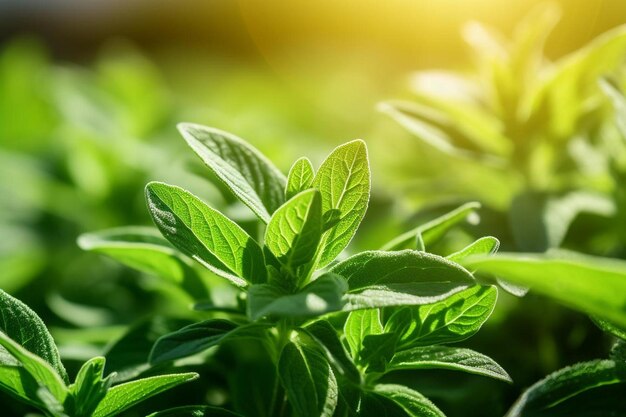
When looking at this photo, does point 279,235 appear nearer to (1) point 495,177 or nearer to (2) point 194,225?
(2) point 194,225

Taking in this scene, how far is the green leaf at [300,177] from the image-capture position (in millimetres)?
740

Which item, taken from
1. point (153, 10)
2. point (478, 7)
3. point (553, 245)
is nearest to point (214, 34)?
point (153, 10)

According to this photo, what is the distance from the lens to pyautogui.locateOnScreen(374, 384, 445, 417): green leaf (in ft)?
2.39

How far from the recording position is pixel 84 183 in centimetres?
177

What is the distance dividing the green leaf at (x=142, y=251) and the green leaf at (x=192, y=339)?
223mm

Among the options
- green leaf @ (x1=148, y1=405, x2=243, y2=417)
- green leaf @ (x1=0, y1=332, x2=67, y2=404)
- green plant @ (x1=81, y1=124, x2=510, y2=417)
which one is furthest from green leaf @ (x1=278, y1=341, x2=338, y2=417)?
green leaf @ (x1=0, y1=332, x2=67, y2=404)

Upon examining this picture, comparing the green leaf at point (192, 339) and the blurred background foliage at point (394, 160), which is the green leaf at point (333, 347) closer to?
the green leaf at point (192, 339)

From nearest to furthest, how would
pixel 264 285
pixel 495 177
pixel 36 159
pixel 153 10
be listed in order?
pixel 264 285, pixel 495 177, pixel 36 159, pixel 153 10

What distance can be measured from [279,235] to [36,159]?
146cm

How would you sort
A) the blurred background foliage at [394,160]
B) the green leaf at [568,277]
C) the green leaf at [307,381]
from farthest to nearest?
the blurred background foliage at [394,160] → the green leaf at [307,381] → the green leaf at [568,277]

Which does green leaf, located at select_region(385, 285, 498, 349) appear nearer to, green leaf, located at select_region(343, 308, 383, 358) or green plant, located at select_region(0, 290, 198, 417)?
green leaf, located at select_region(343, 308, 383, 358)

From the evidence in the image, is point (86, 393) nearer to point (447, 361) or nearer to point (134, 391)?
point (134, 391)

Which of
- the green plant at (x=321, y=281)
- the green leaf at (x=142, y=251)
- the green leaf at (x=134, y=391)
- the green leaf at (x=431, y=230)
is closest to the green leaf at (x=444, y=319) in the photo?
the green plant at (x=321, y=281)

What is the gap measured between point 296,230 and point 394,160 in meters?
1.12
